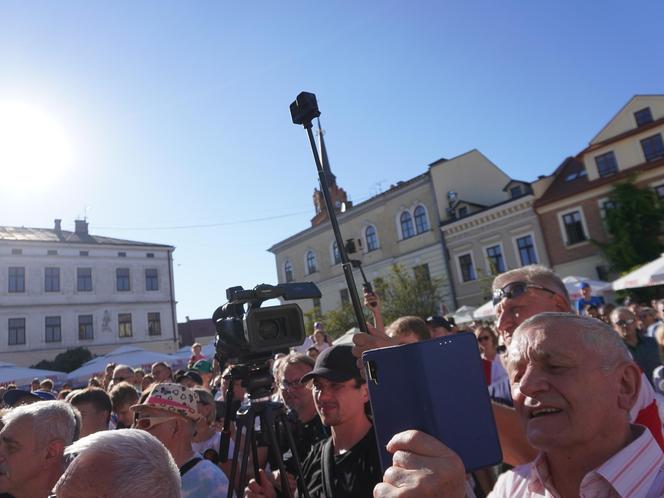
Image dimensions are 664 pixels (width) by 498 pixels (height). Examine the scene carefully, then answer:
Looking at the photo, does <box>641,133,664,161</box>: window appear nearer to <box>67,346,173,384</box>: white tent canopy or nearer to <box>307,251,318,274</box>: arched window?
<box>307,251,318,274</box>: arched window

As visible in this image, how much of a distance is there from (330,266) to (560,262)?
559 inches

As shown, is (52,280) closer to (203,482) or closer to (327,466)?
(203,482)

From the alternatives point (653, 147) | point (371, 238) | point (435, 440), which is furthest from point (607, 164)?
point (435, 440)

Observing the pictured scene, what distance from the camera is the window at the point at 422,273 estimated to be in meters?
Result: 23.3

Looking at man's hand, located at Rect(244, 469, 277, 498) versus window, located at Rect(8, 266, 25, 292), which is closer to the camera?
man's hand, located at Rect(244, 469, 277, 498)

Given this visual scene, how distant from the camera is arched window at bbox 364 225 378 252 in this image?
2852 cm

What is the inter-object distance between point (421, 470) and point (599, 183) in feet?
75.2

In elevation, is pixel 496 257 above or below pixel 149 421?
above

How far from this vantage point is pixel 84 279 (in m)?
31.6

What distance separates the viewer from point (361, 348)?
4.62 feet

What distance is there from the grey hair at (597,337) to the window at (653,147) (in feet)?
73.1

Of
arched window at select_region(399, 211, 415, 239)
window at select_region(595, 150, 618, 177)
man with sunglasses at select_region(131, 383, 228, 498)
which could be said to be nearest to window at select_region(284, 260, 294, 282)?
arched window at select_region(399, 211, 415, 239)

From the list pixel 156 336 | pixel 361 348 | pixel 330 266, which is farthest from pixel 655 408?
pixel 156 336

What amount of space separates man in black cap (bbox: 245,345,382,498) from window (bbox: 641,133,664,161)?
2186cm
